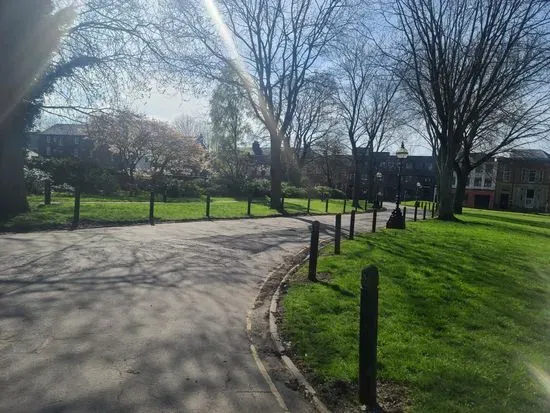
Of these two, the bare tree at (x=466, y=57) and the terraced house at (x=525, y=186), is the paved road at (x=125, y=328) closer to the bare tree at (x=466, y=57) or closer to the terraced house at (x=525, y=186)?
the bare tree at (x=466, y=57)

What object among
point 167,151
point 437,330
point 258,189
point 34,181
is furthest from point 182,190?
point 437,330

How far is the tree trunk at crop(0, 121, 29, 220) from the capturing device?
47.0 feet

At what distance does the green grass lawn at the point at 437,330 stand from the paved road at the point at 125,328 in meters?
0.86

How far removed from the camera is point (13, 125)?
14.9 m

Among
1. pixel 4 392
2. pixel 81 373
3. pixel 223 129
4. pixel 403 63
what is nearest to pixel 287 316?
pixel 81 373

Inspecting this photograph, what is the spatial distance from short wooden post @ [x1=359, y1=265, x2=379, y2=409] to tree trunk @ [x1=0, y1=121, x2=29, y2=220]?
13.2m

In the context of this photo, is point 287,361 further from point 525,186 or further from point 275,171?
point 525,186

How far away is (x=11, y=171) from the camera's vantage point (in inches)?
579

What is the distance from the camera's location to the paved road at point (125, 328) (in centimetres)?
387

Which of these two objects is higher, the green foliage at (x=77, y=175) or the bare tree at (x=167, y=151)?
the bare tree at (x=167, y=151)

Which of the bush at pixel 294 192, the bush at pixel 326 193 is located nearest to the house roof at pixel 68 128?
the bush at pixel 294 192

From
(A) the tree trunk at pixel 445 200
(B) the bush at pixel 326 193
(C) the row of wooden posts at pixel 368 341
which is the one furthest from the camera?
(B) the bush at pixel 326 193

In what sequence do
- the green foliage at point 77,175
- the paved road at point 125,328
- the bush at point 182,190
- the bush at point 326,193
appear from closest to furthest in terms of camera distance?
the paved road at point 125,328
the green foliage at point 77,175
the bush at point 182,190
the bush at point 326,193

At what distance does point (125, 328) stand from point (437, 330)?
382 centimetres
